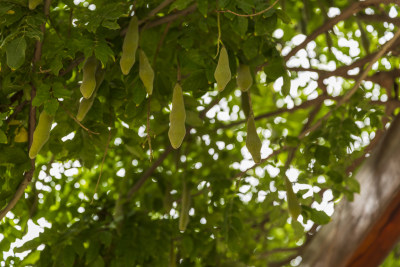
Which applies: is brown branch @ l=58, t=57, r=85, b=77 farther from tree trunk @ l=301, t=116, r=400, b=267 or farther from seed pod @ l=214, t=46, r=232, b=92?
tree trunk @ l=301, t=116, r=400, b=267

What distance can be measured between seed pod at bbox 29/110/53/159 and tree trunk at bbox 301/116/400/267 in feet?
2.50

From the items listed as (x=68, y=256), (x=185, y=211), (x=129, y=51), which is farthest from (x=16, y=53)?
(x=68, y=256)

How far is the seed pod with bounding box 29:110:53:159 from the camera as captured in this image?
138cm

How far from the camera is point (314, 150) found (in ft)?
6.69

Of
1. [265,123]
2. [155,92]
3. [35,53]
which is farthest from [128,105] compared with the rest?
[265,123]

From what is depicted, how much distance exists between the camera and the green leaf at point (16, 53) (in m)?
1.33

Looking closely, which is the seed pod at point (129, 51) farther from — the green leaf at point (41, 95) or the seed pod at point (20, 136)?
the seed pod at point (20, 136)

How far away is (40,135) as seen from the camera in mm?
1387

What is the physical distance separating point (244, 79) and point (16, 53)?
0.57 metres

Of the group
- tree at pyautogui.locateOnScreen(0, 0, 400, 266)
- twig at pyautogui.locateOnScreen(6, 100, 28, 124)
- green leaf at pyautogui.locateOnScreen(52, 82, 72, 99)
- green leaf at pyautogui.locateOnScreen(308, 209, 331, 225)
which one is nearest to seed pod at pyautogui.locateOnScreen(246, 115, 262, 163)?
tree at pyautogui.locateOnScreen(0, 0, 400, 266)

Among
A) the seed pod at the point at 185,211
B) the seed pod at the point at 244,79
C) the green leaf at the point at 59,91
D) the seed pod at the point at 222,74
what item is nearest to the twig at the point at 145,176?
the seed pod at the point at 185,211

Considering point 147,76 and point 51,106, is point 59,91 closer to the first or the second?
point 51,106

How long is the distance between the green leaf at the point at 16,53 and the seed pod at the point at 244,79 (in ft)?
1.81

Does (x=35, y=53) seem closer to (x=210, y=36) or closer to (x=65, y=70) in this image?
(x=65, y=70)
